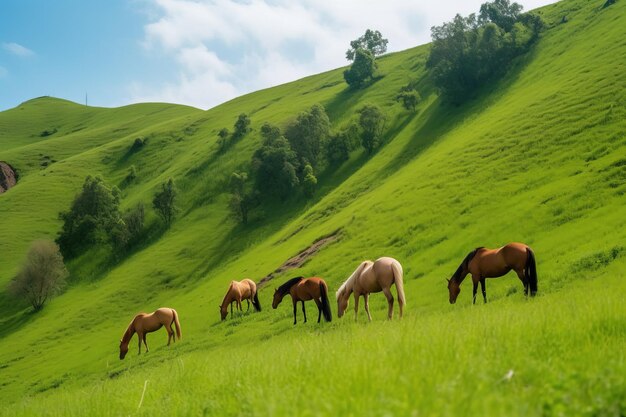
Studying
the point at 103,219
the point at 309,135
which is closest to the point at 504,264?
the point at 309,135

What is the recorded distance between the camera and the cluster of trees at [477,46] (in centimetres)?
7506

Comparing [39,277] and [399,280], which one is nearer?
[399,280]

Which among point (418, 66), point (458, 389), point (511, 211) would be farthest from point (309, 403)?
point (418, 66)

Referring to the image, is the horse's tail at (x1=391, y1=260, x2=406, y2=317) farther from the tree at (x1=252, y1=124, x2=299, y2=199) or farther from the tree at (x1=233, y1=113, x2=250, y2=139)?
the tree at (x1=233, y1=113, x2=250, y2=139)

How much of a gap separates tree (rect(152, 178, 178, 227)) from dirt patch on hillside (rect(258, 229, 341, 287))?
44984 millimetres

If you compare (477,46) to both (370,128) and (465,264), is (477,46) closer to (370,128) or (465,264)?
(370,128)

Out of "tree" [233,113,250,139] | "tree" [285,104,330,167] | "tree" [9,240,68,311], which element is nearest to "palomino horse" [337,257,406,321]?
"tree" [285,104,330,167]

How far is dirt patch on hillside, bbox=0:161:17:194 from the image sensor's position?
121188 mm

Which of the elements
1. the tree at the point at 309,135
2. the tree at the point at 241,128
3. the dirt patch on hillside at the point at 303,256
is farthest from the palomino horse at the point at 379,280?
the tree at the point at 241,128

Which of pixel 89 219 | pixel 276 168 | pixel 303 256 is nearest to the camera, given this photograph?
pixel 303 256

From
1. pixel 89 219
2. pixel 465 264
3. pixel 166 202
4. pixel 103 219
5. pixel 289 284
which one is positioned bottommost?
pixel 289 284

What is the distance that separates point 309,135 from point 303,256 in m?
43.2

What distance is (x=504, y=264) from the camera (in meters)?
18.0

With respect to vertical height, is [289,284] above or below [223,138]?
below
